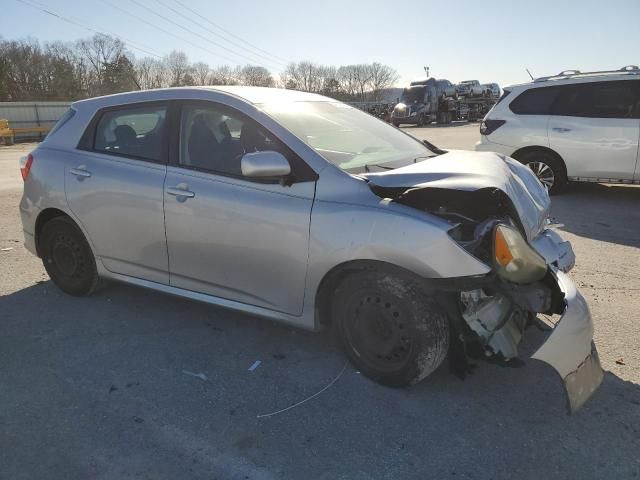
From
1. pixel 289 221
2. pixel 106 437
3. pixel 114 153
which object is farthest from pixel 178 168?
pixel 106 437

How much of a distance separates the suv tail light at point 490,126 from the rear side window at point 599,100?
799 mm

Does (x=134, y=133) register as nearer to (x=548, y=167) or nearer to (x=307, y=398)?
(x=307, y=398)

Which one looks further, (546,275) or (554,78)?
(554,78)

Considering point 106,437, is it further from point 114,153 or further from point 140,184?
point 114,153

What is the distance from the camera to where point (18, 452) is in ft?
8.27

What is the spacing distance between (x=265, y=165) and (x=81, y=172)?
1.87m

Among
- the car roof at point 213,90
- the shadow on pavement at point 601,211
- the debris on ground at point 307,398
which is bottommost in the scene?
the debris on ground at point 307,398

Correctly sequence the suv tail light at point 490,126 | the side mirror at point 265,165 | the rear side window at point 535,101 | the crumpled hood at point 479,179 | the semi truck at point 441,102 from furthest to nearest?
the semi truck at point 441,102 < the suv tail light at point 490,126 < the rear side window at point 535,101 < the side mirror at point 265,165 < the crumpled hood at point 479,179

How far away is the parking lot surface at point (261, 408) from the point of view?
2414mm

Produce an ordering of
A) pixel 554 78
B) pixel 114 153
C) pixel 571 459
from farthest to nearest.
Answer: pixel 554 78 → pixel 114 153 → pixel 571 459

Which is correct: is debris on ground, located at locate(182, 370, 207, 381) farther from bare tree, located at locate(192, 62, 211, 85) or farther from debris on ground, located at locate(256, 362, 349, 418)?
bare tree, located at locate(192, 62, 211, 85)

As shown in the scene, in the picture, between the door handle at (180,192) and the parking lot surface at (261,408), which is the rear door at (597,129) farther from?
the door handle at (180,192)

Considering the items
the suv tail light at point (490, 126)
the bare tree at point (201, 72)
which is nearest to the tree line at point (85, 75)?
the bare tree at point (201, 72)

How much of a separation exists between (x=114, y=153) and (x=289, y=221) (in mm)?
1739
